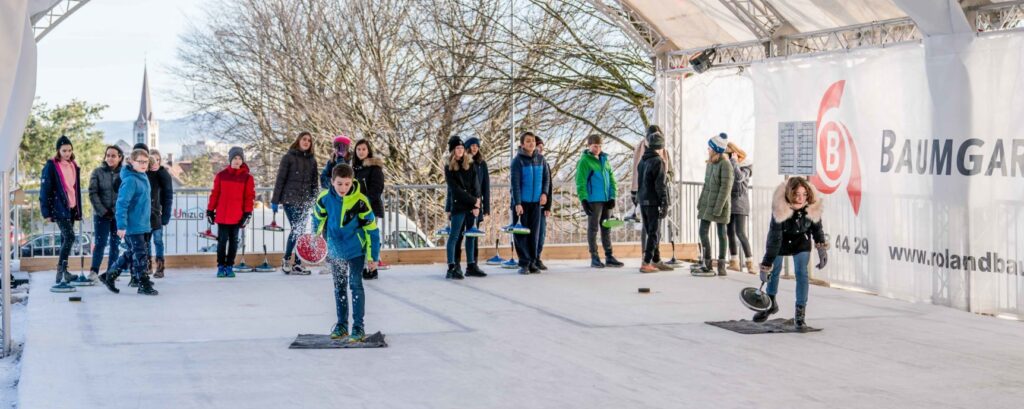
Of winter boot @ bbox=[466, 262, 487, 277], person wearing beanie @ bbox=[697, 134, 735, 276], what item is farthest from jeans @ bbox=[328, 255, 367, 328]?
person wearing beanie @ bbox=[697, 134, 735, 276]

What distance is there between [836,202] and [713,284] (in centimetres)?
164

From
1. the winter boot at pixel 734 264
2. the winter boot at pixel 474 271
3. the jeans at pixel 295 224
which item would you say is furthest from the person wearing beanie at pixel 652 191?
the jeans at pixel 295 224

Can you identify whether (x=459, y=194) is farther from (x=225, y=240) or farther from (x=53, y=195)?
(x=53, y=195)

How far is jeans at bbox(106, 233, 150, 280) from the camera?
1372 centimetres

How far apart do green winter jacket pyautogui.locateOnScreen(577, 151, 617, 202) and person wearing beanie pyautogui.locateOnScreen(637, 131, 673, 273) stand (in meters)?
0.47

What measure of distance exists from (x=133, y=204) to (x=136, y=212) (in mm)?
86

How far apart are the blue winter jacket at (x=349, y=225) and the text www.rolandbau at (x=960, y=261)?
18.8ft

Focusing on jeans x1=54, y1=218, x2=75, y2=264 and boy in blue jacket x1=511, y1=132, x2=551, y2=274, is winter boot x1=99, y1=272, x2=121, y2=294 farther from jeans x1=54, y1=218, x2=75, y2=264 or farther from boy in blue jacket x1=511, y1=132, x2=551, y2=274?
boy in blue jacket x1=511, y1=132, x2=551, y2=274

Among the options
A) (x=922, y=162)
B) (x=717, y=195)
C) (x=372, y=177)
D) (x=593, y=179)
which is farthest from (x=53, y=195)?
(x=922, y=162)

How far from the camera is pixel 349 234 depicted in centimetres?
1041

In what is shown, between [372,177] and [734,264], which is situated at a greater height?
[372,177]

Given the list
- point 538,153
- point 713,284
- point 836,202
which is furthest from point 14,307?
point 836,202

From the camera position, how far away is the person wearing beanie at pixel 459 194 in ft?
51.3

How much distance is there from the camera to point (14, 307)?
44.1 ft
